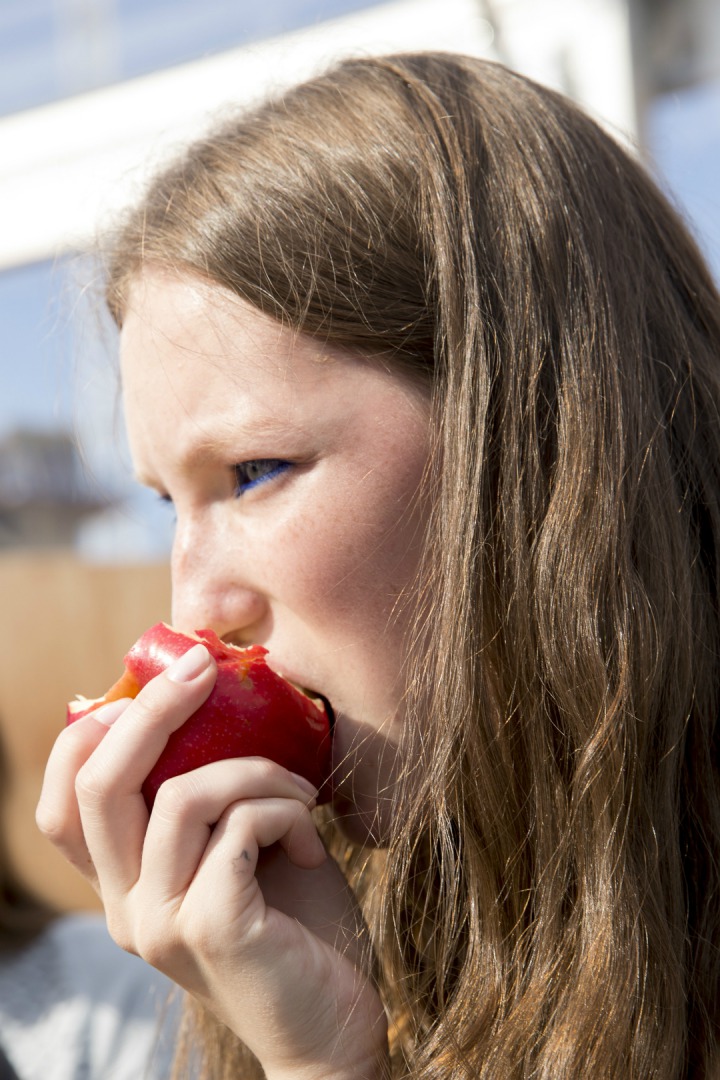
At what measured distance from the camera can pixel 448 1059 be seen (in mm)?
835

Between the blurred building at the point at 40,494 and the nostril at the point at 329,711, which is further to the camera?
the blurred building at the point at 40,494

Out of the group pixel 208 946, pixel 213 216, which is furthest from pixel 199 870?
pixel 213 216

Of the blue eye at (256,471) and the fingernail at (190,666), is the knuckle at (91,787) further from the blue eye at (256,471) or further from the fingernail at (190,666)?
the blue eye at (256,471)

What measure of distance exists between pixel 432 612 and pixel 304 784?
197 mm

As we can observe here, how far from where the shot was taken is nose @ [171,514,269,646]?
0.94 metres

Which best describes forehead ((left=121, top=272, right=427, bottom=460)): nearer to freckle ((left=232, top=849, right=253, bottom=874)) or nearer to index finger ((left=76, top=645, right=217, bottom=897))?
index finger ((left=76, top=645, right=217, bottom=897))

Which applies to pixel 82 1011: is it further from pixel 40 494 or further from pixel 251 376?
pixel 40 494

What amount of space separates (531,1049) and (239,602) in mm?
457

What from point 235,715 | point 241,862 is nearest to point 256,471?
point 235,715

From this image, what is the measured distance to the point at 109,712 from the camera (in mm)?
945

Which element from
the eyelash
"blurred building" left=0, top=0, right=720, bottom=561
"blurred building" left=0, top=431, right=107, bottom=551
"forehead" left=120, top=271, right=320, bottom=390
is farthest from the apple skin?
"blurred building" left=0, top=431, right=107, bottom=551

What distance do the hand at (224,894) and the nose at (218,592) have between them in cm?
7

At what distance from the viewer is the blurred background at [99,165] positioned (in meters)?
1.51

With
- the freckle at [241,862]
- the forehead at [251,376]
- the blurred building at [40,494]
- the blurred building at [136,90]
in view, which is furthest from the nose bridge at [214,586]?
the blurred building at [40,494]
